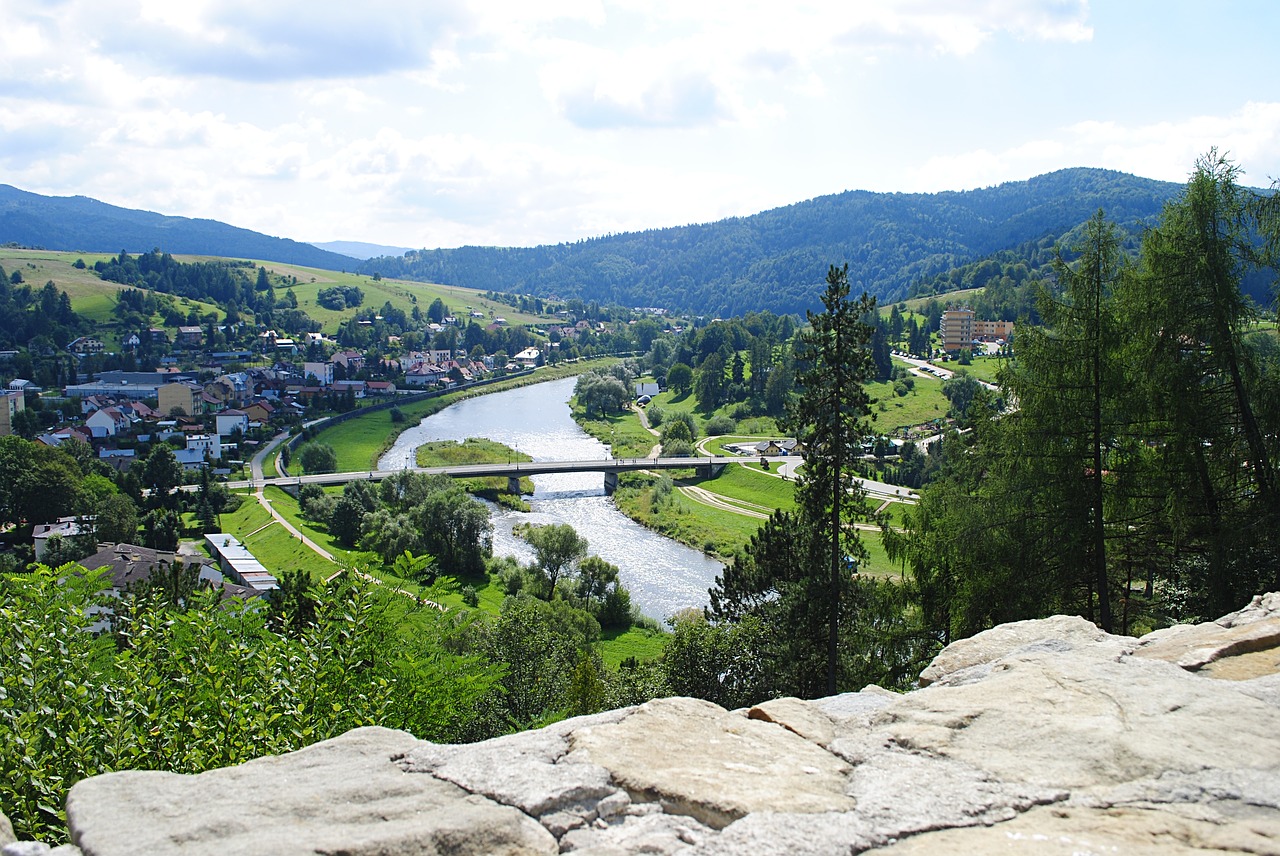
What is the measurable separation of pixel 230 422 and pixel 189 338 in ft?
205

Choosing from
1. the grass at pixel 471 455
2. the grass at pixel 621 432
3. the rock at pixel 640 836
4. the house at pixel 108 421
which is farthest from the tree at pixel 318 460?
the rock at pixel 640 836

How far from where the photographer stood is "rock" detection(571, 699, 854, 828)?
562cm

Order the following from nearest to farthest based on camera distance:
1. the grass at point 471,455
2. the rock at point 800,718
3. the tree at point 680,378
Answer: the rock at point 800,718 → the grass at point 471,455 → the tree at point 680,378

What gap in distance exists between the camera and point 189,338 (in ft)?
484

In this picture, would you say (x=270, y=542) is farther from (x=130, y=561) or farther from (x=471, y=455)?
(x=471, y=455)

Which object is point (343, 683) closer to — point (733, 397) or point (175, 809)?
point (175, 809)

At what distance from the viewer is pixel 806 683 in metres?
23.1

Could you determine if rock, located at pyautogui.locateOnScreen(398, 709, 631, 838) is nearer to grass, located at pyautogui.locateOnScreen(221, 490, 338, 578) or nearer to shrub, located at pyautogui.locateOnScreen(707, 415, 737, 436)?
grass, located at pyautogui.locateOnScreen(221, 490, 338, 578)

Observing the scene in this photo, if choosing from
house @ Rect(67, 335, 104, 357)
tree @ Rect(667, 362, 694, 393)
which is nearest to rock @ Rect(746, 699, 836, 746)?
tree @ Rect(667, 362, 694, 393)

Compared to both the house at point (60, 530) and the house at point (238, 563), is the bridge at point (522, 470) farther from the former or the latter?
the house at point (238, 563)

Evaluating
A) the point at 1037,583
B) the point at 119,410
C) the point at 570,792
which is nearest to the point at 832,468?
the point at 1037,583

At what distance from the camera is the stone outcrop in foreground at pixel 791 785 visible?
5176 millimetres

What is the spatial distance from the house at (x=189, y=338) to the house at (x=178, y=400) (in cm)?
4219

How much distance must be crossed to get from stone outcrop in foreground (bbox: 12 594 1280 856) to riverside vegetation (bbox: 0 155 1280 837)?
289 centimetres
